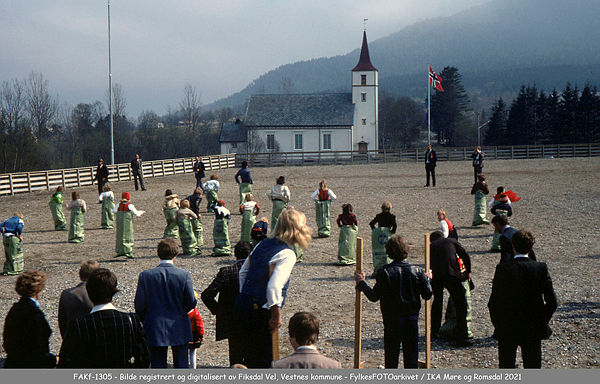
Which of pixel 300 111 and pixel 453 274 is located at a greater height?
pixel 300 111

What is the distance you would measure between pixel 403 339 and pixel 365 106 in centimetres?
7353

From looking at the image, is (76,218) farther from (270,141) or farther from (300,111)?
(300,111)

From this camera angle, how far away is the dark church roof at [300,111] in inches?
2958

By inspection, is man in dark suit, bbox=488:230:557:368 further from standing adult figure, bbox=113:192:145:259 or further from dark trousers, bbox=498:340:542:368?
standing adult figure, bbox=113:192:145:259

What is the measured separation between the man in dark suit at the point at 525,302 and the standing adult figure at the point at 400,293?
74 cm

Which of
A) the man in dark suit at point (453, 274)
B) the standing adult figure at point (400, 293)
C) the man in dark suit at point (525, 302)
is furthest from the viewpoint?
the man in dark suit at point (453, 274)

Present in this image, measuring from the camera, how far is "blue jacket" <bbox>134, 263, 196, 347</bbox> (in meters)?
5.52

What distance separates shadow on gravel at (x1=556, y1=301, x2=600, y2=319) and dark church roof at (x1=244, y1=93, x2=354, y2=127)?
65487 mm

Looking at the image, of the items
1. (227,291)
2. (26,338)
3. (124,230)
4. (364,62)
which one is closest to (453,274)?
(227,291)

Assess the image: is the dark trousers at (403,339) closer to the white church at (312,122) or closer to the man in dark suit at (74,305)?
the man in dark suit at (74,305)

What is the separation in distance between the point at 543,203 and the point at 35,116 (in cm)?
6230

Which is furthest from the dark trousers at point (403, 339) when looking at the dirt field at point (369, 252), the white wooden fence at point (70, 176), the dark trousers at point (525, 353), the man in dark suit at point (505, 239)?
the white wooden fence at point (70, 176)

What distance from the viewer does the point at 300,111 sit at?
76.5 m

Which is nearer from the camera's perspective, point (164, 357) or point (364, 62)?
point (164, 357)
